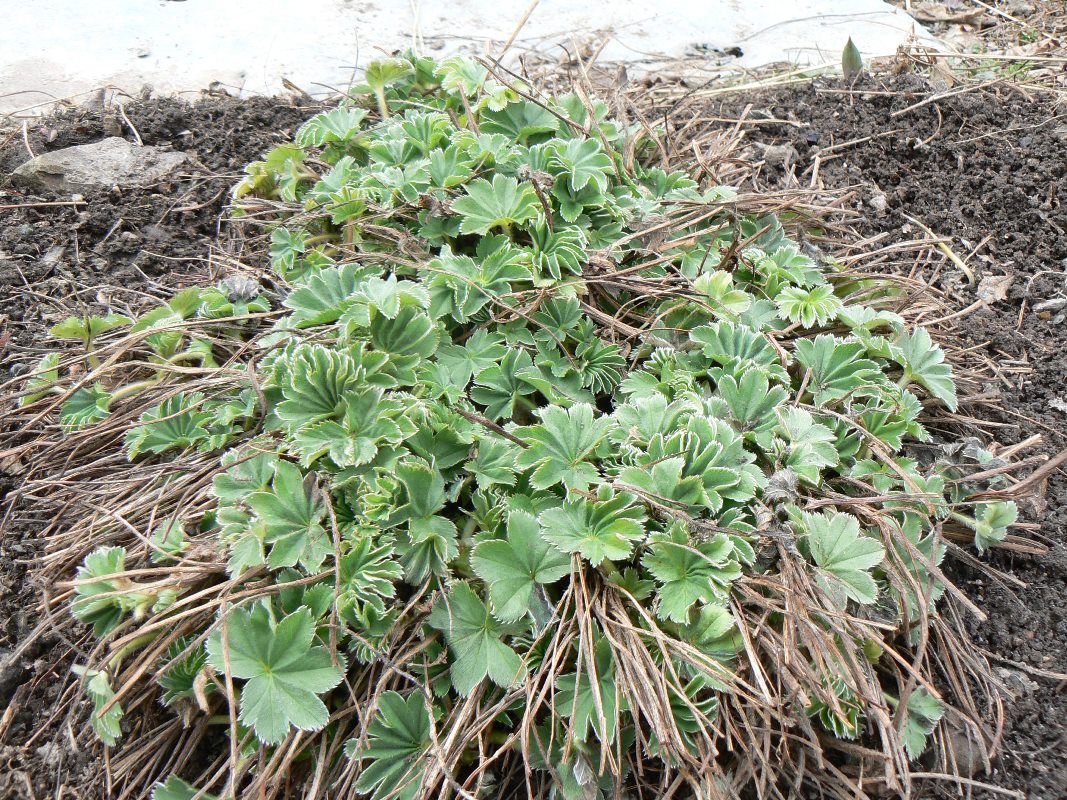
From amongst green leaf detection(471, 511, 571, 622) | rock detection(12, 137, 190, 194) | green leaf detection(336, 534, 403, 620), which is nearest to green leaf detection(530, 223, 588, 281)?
green leaf detection(471, 511, 571, 622)

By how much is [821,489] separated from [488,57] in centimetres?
161

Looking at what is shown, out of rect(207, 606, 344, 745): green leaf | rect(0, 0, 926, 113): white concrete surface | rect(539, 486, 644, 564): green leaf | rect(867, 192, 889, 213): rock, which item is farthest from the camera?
rect(0, 0, 926, 113): white concrete surface

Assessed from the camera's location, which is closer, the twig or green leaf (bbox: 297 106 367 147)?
green leaf (bbox: 297 106 367 147)

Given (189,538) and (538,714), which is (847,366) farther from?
(189,538)

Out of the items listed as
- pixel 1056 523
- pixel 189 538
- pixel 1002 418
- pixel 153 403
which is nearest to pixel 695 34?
pixel 1002 418

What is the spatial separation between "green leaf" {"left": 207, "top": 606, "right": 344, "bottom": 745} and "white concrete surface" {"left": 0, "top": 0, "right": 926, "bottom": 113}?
254 cm

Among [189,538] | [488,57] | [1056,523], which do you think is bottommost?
[1056,523]

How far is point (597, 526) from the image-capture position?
4.77 feet

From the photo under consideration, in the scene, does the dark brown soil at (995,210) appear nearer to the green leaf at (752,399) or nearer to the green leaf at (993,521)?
the green leaf at (993,521)

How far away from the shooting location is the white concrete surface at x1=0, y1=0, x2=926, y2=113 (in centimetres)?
325

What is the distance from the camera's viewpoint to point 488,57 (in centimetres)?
236

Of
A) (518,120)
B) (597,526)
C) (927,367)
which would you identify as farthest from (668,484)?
(518,120)

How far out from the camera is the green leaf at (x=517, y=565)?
4.65 feet

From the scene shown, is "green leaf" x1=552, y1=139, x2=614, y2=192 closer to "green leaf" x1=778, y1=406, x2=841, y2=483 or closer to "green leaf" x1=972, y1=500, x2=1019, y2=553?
"green leaf" x1=778, y1=406, x2=841, y2=483
